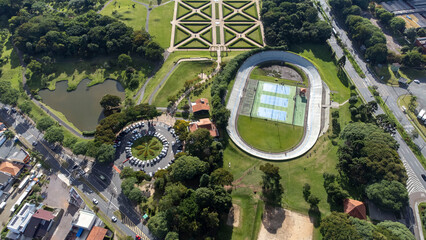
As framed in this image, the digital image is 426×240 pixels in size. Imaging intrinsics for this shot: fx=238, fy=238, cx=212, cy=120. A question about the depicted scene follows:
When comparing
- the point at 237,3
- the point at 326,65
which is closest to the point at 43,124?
the point at 326,65

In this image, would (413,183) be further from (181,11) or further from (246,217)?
(181,11)

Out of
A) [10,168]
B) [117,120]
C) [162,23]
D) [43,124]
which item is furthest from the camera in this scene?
[162,23]

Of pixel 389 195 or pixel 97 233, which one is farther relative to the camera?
pixel 97 233

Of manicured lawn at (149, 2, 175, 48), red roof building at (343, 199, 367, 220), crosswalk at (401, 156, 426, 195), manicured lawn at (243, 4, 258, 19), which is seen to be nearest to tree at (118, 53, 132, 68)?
manicured lawn at (149, 2, 175, 48)

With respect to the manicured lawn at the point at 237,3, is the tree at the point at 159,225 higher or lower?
lower

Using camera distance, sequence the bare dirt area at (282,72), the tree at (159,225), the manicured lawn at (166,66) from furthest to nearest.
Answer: the bare dirt area at (282,72)
the manicured lawn at (166,66)
the tree at (159,225)

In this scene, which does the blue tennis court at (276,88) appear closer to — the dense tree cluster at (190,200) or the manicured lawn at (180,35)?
the dense tree cluster at (190,200)

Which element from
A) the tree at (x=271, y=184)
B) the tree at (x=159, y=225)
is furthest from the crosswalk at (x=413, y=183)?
the tree at (x=159, y=225)
